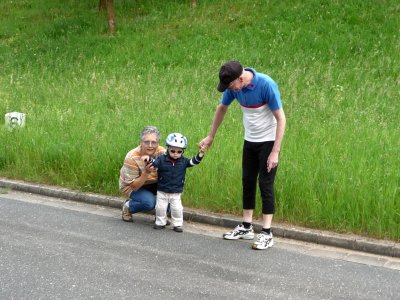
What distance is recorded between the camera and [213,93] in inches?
525

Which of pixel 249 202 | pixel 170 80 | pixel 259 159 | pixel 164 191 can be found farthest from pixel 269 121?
pixel 170 80

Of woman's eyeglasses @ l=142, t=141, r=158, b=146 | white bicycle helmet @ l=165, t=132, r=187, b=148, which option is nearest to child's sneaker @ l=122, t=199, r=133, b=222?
woman's eyeglasses @ l=142, t=141, r=158, b=146

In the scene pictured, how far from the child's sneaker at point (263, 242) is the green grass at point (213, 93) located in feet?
2.09

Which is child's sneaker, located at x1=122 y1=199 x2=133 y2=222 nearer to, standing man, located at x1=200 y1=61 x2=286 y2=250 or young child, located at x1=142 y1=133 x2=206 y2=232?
young child, located at x1=142 y1=133 x2=206 y2=232

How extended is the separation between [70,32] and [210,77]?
29.1 feet

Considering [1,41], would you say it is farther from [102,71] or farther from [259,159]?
[259,159]

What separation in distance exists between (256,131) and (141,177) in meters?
1.54

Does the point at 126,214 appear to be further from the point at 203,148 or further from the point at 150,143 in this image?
the point at 203,148

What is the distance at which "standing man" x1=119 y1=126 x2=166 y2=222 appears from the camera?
6.78 meters

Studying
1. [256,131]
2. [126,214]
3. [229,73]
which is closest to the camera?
[229,73]

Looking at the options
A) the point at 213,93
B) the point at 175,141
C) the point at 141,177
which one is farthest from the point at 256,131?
the point at 213,93

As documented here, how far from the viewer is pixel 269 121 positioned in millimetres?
5895

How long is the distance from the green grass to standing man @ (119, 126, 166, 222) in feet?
2.27

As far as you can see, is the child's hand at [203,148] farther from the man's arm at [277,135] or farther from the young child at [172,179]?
the man's arm at [277,135]
